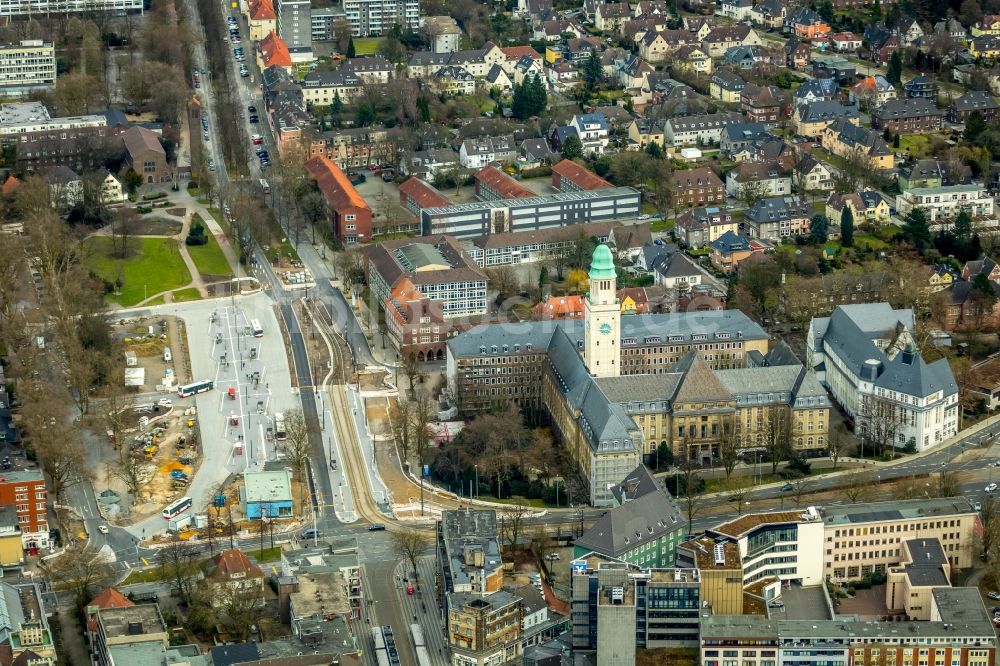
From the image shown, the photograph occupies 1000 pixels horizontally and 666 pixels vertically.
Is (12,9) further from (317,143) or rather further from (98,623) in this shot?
(98,623)

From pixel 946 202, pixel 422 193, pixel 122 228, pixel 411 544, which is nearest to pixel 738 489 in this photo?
pixel 411 544

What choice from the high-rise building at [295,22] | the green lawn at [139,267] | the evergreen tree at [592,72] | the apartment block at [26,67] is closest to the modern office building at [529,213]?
the green lawn at [139,267]

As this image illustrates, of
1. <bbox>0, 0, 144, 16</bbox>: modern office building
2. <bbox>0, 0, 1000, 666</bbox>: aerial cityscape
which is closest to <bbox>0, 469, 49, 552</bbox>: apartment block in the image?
<bbox>0, 0, 1000, 666</bbox>: aerial cityscape

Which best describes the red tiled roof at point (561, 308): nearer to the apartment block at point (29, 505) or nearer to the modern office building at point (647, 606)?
the apartment block at point (29, 505)

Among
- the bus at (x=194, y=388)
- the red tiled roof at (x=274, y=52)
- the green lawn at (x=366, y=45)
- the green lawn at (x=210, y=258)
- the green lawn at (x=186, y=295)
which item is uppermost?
the red tiled roof at (x=274, y=52)

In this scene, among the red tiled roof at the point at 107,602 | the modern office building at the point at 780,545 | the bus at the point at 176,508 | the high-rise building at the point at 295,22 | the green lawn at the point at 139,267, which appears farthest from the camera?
the high-rise building at the point at 295,22

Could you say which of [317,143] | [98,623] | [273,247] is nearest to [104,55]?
[317,143]
